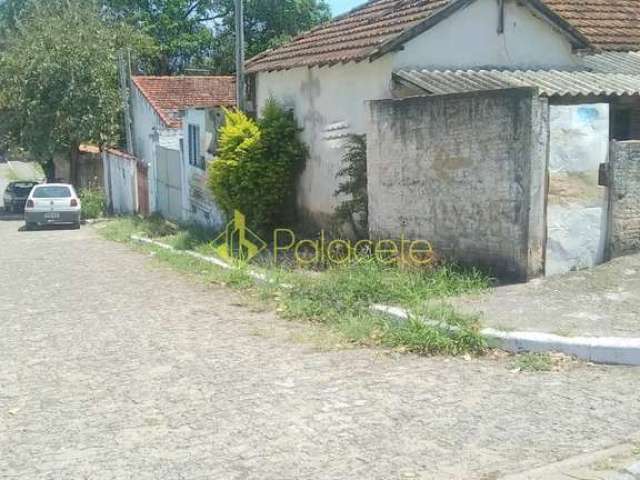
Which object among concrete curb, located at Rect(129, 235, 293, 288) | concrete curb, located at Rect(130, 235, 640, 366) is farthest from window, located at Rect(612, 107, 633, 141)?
concrete curb, located at Rect(130, 235, 640, 366)

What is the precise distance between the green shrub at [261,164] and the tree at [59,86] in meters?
17.0

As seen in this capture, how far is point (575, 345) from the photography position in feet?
21.2

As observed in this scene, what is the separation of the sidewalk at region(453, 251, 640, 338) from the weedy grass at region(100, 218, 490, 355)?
0.37 meters

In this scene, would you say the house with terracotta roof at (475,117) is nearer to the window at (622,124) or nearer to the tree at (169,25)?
the window at (622,124)

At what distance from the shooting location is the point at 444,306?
25.3ft

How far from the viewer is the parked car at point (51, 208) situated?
2369cm

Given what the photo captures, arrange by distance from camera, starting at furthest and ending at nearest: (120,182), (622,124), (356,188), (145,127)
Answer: (145,127)
(120,182)
(622,124)
(356,188)

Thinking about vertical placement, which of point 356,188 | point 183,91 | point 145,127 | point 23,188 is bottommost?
point 23,188

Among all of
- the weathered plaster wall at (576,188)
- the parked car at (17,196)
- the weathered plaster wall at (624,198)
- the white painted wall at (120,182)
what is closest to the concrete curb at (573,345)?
the weathered plaster wall at (576,188)

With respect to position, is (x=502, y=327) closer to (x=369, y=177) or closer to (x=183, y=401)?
(x=183, y=401)

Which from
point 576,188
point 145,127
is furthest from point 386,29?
point 145,127

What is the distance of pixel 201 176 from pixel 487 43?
8.62 meters

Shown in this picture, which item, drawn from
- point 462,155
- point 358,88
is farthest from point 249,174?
point 462,155

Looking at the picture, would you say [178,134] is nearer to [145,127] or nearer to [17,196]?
[145,127]
